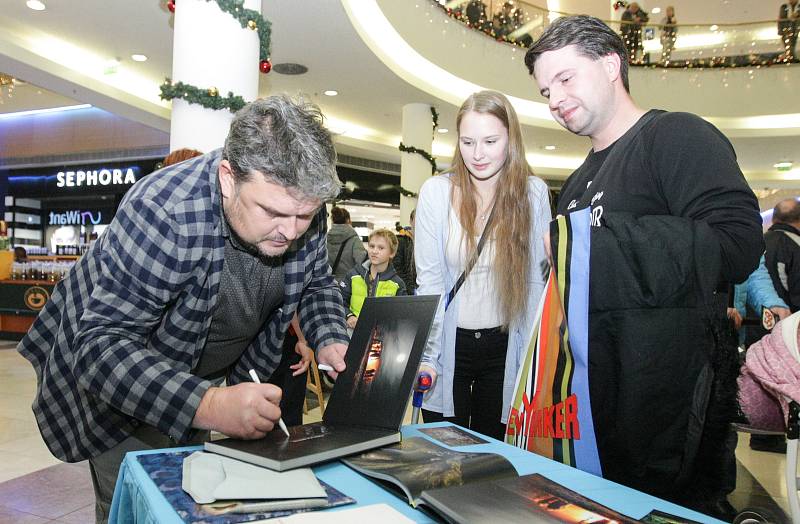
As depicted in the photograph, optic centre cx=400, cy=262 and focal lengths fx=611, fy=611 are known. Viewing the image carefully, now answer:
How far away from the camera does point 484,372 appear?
5.97ft

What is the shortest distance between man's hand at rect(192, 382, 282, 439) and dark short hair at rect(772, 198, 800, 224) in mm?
4192

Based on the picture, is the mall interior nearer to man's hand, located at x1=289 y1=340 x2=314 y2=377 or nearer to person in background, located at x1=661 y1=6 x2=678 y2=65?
person in background, located at x1=661 y1=6 x2=678 y2=65

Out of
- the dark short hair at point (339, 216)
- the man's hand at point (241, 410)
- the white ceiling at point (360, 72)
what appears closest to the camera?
the man's hand at point (241, 410)

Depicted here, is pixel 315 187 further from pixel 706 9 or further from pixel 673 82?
pixel 706 9

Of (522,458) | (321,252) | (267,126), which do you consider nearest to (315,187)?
(267,126)

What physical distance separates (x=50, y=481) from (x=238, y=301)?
2311mm

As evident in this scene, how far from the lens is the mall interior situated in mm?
2941

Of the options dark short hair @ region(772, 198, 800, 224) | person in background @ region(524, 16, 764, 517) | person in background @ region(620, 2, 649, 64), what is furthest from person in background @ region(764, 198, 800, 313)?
person in background @ region(620, 2, 649, 64)

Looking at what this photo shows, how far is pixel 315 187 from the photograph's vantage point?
116 cm

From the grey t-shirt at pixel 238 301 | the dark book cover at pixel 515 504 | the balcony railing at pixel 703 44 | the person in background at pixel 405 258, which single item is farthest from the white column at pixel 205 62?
the balcony railing at pixel 703 44

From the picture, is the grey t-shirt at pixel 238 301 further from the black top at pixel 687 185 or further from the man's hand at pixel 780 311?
the man's hand at pixel 780 311

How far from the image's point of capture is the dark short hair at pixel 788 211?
4070 mm

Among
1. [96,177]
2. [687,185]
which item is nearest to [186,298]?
[687,185]

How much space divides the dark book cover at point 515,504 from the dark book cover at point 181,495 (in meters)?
0.16
